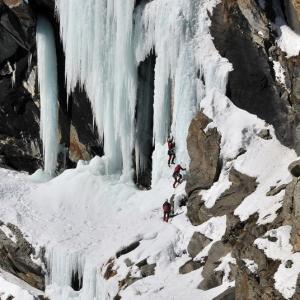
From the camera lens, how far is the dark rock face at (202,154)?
83.1 feet

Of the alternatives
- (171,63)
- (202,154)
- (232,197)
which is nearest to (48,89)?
(171,63)

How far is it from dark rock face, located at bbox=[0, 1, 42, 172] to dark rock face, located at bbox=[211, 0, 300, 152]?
334 inches

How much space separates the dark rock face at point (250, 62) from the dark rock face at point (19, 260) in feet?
27.5

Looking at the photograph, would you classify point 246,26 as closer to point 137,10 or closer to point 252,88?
point 252,88

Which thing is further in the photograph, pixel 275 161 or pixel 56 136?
pixel 56 136

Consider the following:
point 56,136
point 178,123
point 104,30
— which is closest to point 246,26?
point 178,123

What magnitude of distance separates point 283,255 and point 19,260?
11.9 meters

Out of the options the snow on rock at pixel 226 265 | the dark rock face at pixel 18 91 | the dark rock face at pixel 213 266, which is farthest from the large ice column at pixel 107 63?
the snow on rock at pixel 226 265

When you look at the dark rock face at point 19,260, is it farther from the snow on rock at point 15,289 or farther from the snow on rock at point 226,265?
the snow on rock at point 226,265

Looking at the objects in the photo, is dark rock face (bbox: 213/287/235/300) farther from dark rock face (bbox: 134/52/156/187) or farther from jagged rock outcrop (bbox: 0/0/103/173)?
jagged rock outcrop (bbox: 0/0/103/173)

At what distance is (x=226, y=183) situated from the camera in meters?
24.5

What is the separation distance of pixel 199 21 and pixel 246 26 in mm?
2241

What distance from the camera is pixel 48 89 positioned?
1292 inches

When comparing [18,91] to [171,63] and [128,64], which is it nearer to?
[128,64]
